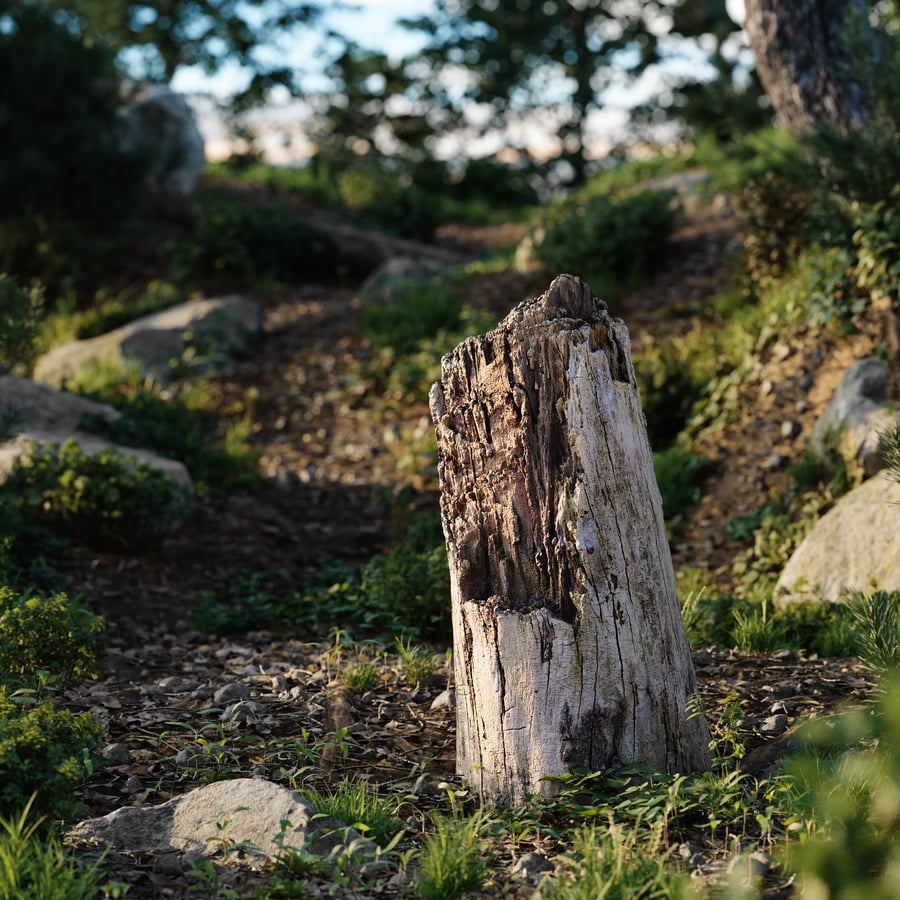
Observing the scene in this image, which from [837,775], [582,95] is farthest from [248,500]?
[582,95]

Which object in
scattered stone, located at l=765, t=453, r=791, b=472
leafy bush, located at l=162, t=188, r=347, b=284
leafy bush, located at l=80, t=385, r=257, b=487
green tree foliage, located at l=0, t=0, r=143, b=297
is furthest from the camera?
leafy bush, located at l=162, t=188, r=347, b=284

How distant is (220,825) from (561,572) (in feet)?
4.32

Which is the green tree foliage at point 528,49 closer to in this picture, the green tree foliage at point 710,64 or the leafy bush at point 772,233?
the green tree foliage at point 710,64

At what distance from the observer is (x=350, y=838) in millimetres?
3012

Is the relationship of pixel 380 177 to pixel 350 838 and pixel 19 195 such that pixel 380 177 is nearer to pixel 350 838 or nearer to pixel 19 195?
pixel 19 195

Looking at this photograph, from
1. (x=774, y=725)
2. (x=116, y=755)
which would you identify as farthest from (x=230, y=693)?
(x=774, y=725)

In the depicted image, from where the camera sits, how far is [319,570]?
22.6ft

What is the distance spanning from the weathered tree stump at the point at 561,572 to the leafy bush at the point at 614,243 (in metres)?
6.63

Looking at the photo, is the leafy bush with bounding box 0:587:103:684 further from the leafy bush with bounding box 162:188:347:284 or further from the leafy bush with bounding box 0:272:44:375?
the leafy bush with bounding box 162:188:347:284

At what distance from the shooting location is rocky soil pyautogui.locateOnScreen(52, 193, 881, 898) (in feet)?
12.1

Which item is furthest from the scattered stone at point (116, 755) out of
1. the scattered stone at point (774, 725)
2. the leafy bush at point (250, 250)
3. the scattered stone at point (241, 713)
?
the leafy bush at point (250, 250)

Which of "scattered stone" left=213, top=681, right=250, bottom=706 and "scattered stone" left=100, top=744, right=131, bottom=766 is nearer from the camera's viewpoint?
"scattered stone" left=100, top=744, right=131, bottom=766

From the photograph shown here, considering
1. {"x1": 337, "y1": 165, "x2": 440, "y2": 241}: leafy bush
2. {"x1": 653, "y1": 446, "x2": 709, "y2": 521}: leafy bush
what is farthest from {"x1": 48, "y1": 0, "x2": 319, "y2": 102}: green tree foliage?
{"x1": 653, "y1": 446, "x2": 709, "y2": 521}: leafy bush

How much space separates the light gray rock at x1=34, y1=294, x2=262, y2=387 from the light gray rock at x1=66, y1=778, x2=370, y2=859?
698cm
